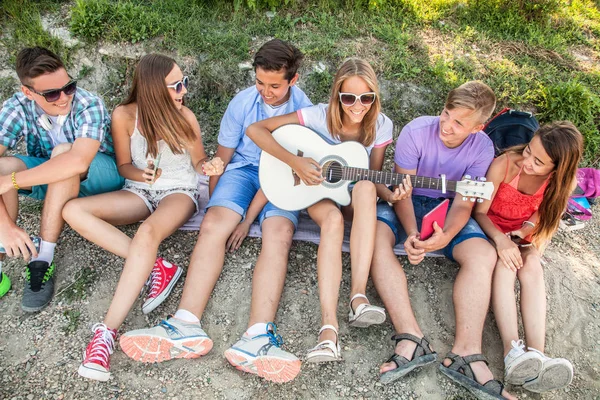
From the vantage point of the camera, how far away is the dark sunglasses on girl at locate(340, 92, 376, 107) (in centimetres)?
321

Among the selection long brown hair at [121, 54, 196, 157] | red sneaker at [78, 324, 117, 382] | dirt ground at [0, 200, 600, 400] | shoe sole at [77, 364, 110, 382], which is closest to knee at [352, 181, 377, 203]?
dirt ground at [0, 200, 600, 400]

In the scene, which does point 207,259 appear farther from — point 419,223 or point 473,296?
point 473,296

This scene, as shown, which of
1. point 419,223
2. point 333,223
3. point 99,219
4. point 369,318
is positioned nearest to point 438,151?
point 419,223

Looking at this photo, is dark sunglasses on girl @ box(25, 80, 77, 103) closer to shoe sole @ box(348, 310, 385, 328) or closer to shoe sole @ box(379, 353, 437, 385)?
shoe sole @ box(348, 310, 385, 328)

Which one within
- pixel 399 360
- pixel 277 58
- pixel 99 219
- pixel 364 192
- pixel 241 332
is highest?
pixel 277 58

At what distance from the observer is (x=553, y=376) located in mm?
2807

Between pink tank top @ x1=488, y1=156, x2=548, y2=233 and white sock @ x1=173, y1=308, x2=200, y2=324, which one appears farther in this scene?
pink tank top @ x1=488, y1=156, x2=548, y2=233

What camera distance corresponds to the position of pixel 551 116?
5090mm

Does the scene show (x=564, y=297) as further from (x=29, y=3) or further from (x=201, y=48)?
(x=29, y=3)

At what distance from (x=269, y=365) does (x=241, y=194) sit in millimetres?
1369

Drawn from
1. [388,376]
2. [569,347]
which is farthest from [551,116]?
[388,376]

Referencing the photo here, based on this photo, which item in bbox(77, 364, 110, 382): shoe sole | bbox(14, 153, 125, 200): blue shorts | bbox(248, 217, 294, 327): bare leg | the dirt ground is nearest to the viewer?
bbox(77, 364, 110, 382): shoe sole

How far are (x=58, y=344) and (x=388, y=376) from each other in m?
2.08

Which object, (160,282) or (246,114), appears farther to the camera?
(246,114)
